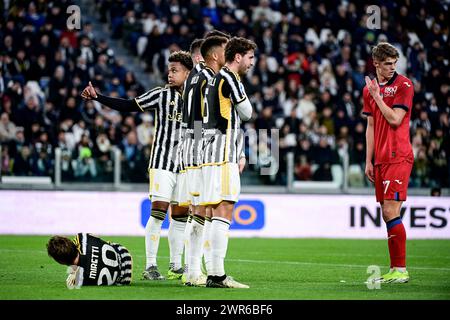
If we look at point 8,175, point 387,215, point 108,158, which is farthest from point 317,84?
point 387,215

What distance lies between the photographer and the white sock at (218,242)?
8531 millimetres

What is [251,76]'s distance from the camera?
22.3 meters

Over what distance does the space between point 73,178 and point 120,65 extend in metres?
4.69

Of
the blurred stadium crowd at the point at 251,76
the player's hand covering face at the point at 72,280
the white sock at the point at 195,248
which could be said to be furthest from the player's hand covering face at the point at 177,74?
the blurred stadium crowd at the point at 251,76

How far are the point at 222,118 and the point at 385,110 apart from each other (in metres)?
1.92

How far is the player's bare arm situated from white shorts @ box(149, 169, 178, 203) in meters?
2.42

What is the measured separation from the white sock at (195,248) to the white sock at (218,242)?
494mm

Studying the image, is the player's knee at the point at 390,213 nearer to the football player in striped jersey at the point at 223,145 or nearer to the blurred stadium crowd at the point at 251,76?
the football player in striped jersey at the point at 223,145

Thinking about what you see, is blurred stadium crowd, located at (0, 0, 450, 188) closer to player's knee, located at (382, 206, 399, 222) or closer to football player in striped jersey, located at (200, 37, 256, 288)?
player's knee, located at (382, 206, 399, 222)

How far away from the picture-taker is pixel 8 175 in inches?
701

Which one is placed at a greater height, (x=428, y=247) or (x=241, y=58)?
(x=241, y=58)

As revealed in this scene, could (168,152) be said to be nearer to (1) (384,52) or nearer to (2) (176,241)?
(2) (176,241)

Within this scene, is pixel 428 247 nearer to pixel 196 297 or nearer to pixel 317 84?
pixel 317 84

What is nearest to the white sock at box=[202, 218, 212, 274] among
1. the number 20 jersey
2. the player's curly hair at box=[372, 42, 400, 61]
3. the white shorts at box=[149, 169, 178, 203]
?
the number 20 jersey
